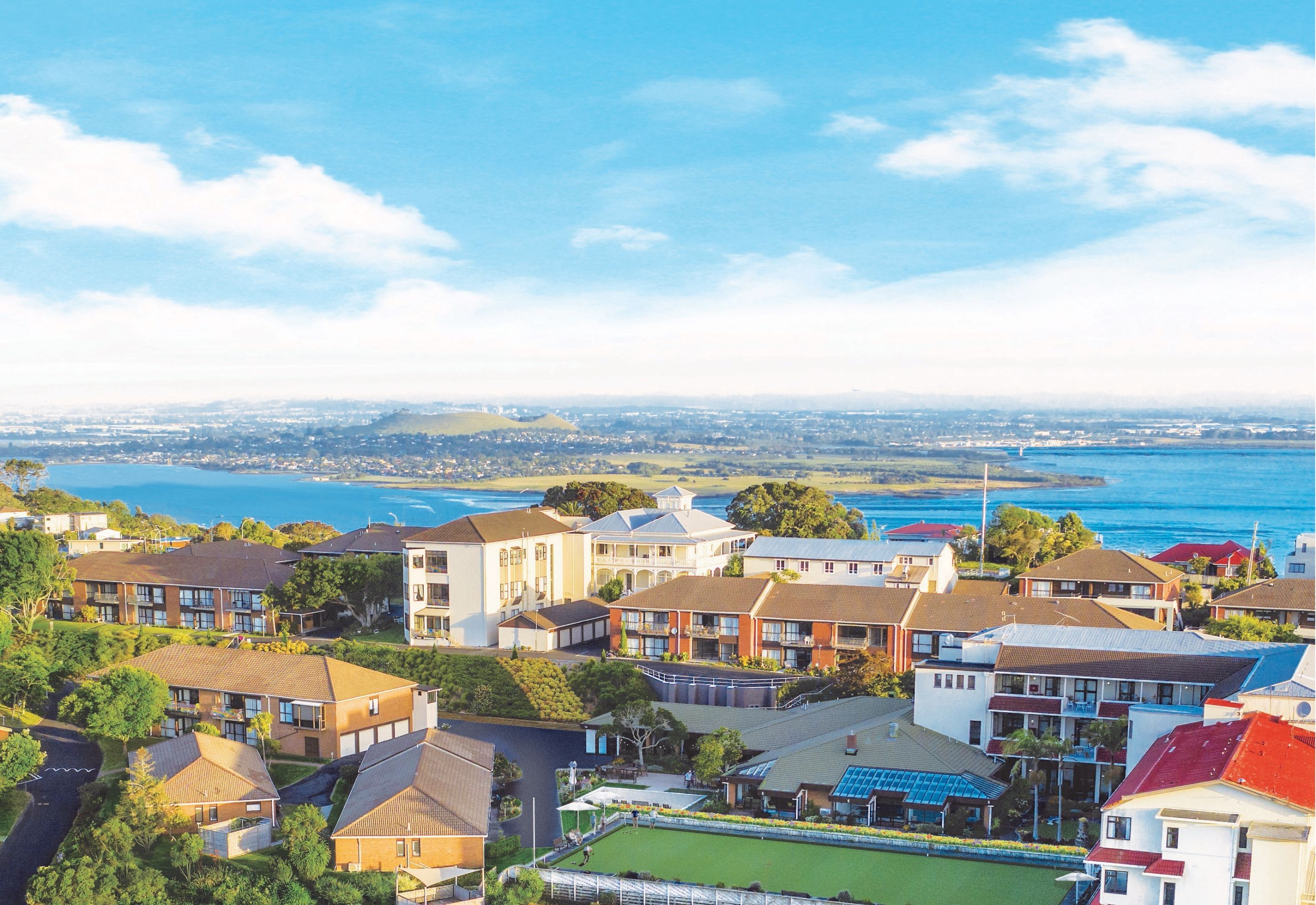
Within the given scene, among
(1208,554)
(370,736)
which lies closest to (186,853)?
(370,736)

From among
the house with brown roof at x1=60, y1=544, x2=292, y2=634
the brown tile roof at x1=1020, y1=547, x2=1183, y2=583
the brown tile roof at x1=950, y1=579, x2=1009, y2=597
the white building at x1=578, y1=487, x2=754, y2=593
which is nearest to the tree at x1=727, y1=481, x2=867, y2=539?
the white building at x1=578, y1=487, x2=754, y2=593

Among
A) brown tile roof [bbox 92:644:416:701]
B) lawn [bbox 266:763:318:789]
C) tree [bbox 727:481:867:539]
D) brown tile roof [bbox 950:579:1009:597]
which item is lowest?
lawn [bbox 266:763:318:789]

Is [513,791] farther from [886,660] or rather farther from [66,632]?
[66,632]

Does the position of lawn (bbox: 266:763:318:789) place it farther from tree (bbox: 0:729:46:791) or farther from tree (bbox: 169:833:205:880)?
tree (bbox: 169:833:205:880)

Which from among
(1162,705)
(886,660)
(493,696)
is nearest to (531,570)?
(493,696)

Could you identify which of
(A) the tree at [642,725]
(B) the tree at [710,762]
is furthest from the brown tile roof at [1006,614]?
(B) the tree at [710,762]

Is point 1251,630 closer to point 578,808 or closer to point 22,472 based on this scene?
point 578,808

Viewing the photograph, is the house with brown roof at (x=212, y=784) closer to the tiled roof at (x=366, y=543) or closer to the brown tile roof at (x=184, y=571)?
the brown tile roof at (x=184, y=571)
